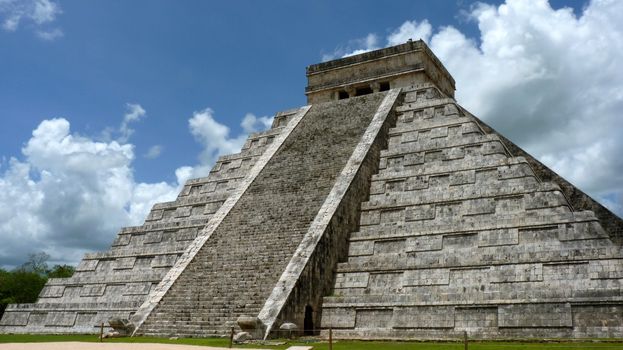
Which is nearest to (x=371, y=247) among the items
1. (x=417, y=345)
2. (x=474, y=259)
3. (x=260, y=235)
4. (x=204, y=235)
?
(x=474, y=259)

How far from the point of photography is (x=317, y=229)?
1443cm

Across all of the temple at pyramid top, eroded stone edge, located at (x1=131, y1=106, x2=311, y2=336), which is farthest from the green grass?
the temple at pyramid top

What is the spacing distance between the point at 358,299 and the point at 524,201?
449cm

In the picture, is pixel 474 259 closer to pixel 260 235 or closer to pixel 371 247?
pixel 371 247

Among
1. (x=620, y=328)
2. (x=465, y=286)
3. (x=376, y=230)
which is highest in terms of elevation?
(x=376, y=230)

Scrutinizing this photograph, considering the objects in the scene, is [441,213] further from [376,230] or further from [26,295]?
[26,295]

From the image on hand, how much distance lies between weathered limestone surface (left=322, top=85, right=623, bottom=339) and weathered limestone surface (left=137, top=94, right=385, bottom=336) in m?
1.57

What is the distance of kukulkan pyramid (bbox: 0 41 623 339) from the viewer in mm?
11891

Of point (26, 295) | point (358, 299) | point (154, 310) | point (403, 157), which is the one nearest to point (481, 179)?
point (403, 157)

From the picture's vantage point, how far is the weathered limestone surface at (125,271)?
1666 centimetres

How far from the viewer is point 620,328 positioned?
1055 centimetres

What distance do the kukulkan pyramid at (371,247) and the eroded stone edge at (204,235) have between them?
0.05m

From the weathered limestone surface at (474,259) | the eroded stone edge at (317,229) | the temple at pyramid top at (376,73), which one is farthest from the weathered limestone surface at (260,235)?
the temple at pyramid top at (376,73)

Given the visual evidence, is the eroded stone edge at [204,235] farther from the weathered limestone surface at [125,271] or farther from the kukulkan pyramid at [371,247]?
the weathered limestone surface at [125,271]
